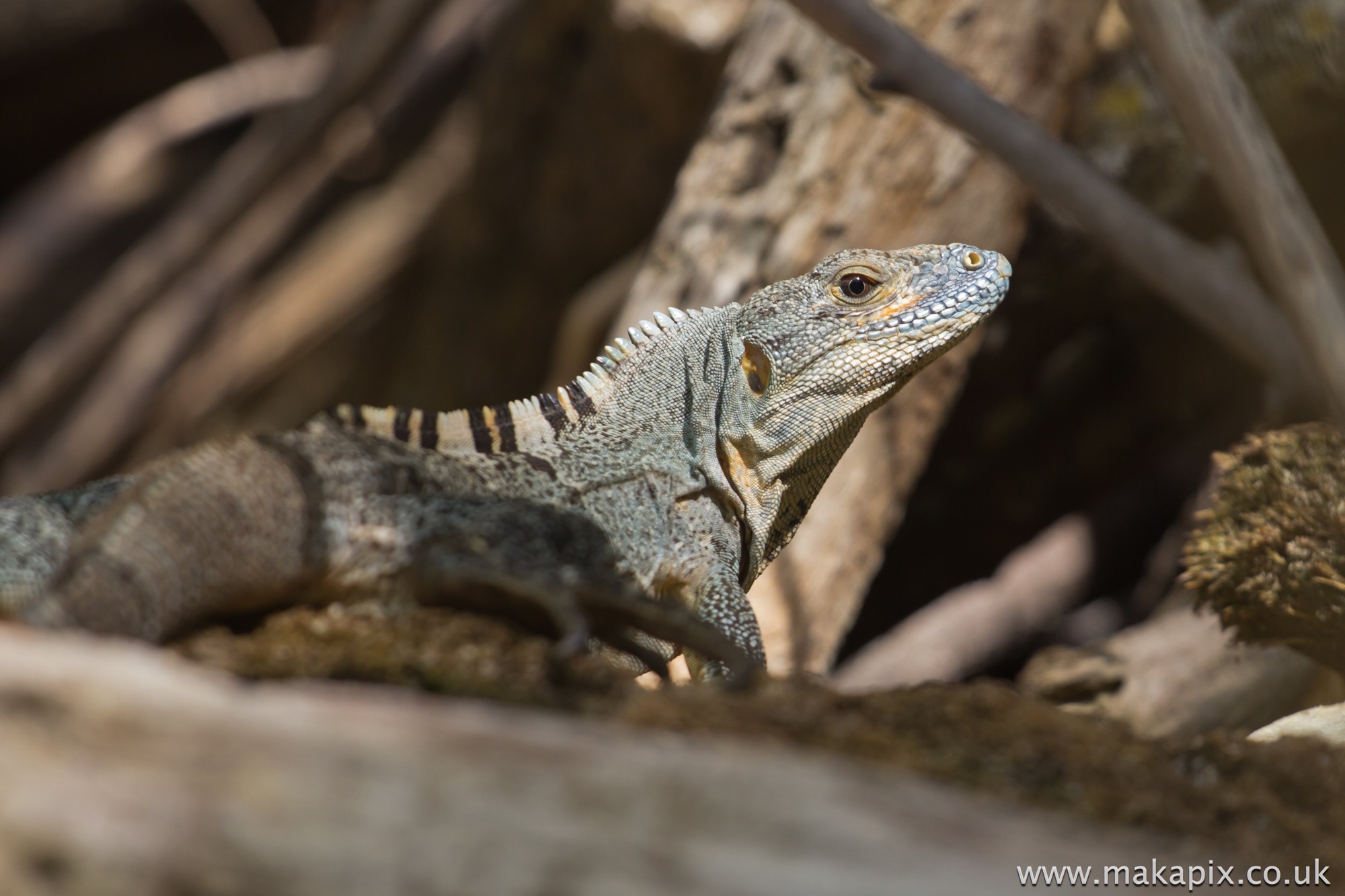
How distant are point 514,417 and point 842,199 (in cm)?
289

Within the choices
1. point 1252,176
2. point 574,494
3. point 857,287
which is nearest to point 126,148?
point 574,494

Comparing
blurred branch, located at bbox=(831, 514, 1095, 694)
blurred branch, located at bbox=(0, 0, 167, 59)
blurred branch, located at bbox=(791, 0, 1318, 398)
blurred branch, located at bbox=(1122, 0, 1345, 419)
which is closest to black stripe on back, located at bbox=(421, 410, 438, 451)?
blurred branch, located at bbox=(791, 0, 1318, 398)

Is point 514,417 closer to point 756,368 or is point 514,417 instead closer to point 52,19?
point 756,368

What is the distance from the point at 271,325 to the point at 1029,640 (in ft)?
27.3

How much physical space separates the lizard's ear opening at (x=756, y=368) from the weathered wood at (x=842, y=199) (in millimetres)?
1663

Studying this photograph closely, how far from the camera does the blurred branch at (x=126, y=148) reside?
36.7ft

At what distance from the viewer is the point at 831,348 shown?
463cm

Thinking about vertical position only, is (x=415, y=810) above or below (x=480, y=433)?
below

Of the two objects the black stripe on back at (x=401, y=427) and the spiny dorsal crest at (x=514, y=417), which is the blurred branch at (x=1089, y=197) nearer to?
the spiny dorsal crest at (x=514, y=417)

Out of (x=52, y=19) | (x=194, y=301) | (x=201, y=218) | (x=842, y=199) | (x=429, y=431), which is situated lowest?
(x=429, y=431)

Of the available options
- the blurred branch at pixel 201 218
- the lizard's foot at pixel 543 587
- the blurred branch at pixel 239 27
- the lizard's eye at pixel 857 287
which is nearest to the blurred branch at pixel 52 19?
the blurred branch at pixel 239 27

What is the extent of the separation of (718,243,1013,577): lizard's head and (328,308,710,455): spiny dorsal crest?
47 centimetres

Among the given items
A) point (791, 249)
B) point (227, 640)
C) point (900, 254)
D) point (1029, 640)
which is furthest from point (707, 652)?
point (1029, 640)

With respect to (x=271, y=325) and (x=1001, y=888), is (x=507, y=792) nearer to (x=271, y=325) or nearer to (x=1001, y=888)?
(x=1001, y=888)
